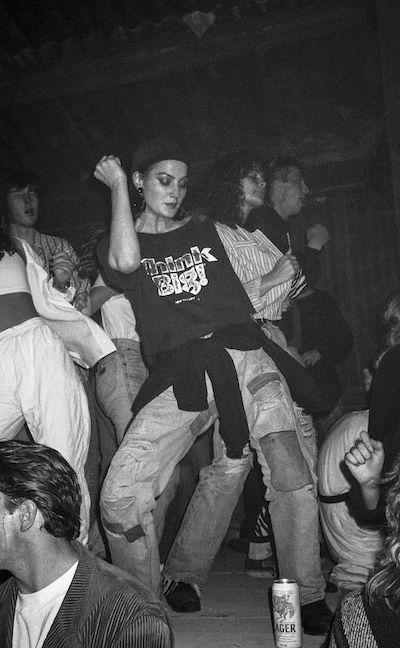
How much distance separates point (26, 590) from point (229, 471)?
1.57 metres

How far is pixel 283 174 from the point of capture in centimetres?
496

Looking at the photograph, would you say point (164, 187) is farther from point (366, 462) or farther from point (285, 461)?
point (366, 462)

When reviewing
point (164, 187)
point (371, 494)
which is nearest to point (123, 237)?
point (164, 187)

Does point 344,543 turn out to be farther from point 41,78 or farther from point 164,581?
point 41,78

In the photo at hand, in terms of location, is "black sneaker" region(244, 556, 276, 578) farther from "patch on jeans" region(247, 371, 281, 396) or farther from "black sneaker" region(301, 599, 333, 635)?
"patch on jeans" region(247, 371, 281, 396)

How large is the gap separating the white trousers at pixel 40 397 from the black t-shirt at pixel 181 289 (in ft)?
1.78

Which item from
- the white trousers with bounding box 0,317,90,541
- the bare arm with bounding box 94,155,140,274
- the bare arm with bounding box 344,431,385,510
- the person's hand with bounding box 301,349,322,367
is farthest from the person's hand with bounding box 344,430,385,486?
the person's hand with bounding box 301,349,322,367

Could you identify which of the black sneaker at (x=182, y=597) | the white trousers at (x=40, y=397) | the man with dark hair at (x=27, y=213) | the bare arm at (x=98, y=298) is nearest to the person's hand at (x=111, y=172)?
the white trousers at (x=40, y=397)

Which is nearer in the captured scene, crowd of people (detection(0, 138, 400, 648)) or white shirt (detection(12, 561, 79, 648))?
white shirt (detection(12, 561, 79, 648))

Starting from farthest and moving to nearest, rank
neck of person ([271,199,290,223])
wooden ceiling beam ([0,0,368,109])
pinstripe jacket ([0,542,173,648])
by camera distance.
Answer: wooden ceiling beam ([0,0,368,109]), neck of person ([271,199,290,223]), pinstripe jacket ([0,542,173,648])

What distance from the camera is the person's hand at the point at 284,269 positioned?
153 inches

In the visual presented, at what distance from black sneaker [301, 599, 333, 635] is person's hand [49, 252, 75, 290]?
2.06 m

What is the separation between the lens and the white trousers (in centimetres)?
326

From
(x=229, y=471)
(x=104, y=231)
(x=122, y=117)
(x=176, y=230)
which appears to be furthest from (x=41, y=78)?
(x=229, y=471)
